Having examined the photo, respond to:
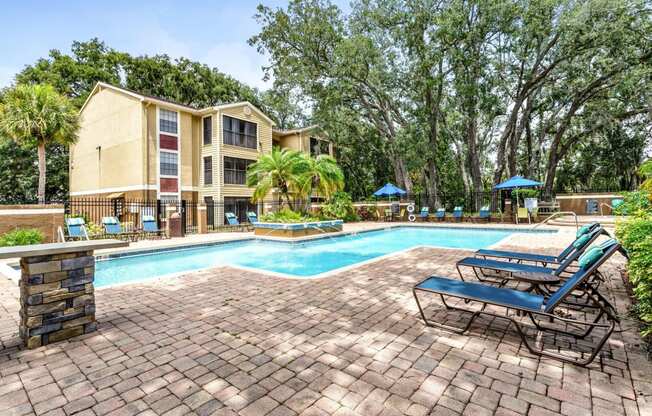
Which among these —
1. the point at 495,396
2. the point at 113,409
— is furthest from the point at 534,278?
the point at 113,409

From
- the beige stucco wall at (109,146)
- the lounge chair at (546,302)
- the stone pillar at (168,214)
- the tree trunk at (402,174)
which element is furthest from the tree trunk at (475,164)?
the beige stucco wall at (109,146)

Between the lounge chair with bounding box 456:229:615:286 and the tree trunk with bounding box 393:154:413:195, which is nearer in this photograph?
the lounge chair with bounding box 456:229:615:286

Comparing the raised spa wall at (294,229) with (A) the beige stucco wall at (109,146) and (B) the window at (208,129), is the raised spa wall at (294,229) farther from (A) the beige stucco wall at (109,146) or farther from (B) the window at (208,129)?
(B) the window at (208,129)

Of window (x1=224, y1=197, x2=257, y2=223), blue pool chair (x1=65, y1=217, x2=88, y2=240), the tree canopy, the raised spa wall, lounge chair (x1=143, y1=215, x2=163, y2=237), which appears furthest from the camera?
window (x1=224, y1=197, x2=257, y2=223)

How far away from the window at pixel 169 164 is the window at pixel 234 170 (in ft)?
9.98

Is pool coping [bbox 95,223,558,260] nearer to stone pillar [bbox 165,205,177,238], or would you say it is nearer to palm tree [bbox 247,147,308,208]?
palm tree [bbox 247,147,308,208]

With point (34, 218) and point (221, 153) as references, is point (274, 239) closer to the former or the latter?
point (34, 218)

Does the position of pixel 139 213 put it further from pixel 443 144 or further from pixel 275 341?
pixel 443 144

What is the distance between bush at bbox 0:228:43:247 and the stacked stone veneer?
733 cm

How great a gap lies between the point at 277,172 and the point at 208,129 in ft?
34.3

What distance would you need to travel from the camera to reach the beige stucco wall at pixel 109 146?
63.0 ft

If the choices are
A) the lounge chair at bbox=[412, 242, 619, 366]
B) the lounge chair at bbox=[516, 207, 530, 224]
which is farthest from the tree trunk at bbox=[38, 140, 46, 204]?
the lounge chair at bbox=[516, 207, 530, 224]

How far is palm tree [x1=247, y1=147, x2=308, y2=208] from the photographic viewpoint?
13.7 metres

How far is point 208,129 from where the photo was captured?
21.5 meters
